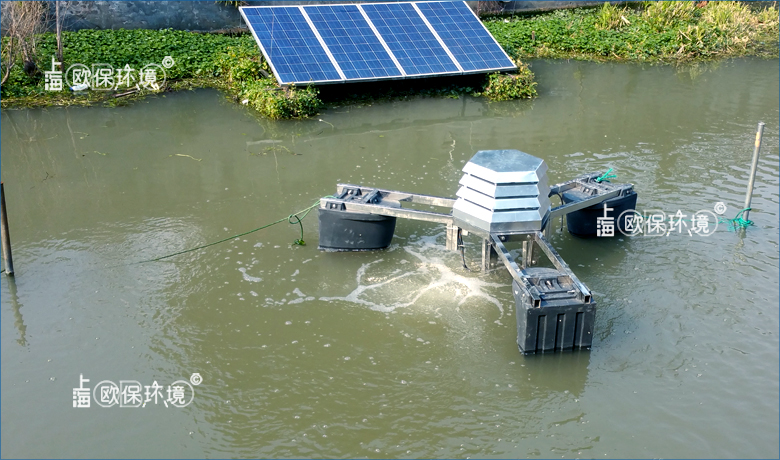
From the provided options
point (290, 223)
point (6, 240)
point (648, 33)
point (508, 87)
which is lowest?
point (290, 223)

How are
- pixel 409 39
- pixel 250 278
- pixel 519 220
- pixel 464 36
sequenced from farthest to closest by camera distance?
pixel 464 36, pixel 409 39, pixel 250 278, pixel 519 220

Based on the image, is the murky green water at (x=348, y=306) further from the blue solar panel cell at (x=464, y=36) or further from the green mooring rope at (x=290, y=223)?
the blue solar panel cell at (x=464, y=36)

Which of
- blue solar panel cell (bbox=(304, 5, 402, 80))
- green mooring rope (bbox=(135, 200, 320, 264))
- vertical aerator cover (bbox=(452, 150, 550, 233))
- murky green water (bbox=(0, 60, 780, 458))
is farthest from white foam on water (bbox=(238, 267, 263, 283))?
blue solar panel cell (bbox=(304, 5, 402, 80))

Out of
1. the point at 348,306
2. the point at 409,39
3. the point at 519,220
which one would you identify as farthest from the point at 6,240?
the point at 409,39

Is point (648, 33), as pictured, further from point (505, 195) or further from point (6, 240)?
point (6, 240)

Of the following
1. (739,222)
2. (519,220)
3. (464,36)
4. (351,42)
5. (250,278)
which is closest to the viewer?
(519,220)

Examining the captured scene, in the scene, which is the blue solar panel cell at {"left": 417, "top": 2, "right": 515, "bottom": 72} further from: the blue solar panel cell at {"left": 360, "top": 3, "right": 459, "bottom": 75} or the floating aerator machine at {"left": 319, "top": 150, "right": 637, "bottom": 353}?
the floating aerator machine at {"left": 319, "top": 150, "right": 637, "bottom": 353}

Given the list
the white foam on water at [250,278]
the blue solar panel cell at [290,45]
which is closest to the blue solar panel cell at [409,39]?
the blue solar panel cell at [290,45]

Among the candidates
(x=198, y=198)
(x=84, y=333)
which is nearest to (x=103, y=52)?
(x=198, y=198)
